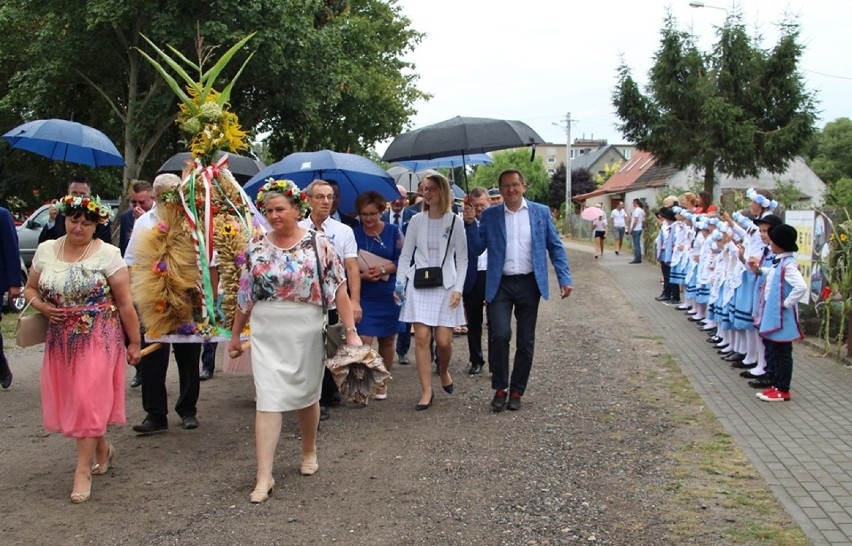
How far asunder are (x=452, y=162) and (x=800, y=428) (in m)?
8.07

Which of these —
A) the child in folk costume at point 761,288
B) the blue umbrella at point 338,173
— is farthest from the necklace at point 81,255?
the child in folk costume at point 761,288

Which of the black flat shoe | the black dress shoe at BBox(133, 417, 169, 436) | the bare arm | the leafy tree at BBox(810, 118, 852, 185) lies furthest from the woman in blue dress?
the leafy tree at BBox(810, 118, 852, 185)

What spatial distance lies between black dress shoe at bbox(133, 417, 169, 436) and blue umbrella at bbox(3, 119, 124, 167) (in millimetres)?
3790

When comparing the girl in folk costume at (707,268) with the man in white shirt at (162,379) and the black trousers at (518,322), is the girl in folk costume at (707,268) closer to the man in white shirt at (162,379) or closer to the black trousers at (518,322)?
the black trousers at (518,322)

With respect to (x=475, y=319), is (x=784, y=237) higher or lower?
higher

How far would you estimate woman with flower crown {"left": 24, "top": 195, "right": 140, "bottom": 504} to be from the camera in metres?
5.48

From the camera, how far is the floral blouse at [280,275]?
18.2 feet

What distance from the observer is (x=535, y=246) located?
309 inches

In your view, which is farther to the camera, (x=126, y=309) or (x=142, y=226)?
(x=142, y=226)

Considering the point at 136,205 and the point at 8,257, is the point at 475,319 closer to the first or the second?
the point at 136,205

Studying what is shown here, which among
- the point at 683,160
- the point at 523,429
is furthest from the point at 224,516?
the point at 683,160

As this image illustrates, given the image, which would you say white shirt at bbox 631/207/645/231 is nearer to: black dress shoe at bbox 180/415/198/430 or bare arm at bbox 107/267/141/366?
black dress shoe at bbox 180/415/198/430

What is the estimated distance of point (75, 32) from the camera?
21.4 m

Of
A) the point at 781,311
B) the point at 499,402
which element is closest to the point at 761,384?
the point at 781,311
